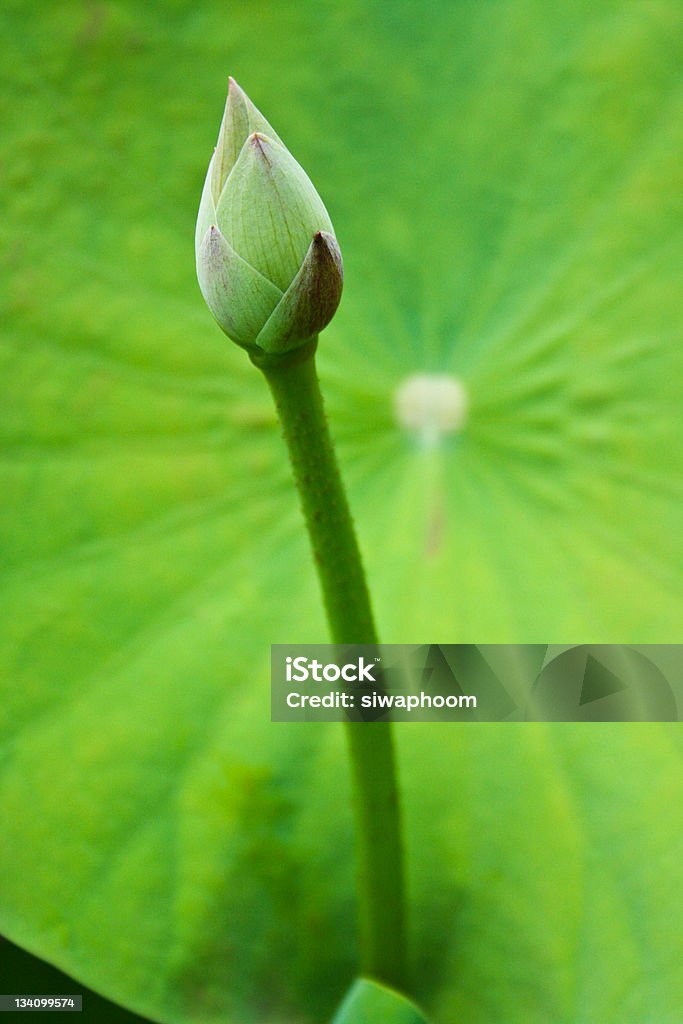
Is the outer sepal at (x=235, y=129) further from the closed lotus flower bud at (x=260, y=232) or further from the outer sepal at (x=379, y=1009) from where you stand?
the outer sepal at (x=379, y=1009)

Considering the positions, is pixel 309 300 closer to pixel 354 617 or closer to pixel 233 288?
pixel 233 288

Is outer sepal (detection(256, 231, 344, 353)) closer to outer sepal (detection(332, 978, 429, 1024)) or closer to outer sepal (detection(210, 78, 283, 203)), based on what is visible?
outer sepal (detection(210, 78, 283, 203))

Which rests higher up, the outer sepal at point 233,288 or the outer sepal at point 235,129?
the outer sepal at point 235,129

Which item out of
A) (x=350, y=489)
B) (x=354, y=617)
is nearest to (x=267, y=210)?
(x=354, y=617)

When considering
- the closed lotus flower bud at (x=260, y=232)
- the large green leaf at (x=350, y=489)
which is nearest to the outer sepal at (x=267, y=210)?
the closed lotus flower bud at (x=260, y=232)

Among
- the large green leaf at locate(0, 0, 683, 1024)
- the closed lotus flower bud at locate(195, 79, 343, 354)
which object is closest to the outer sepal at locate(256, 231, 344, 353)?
the closed lotus flower bud at locate(195, 79, 343, 354)

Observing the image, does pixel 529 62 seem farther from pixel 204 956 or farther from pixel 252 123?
pixel 204 956
